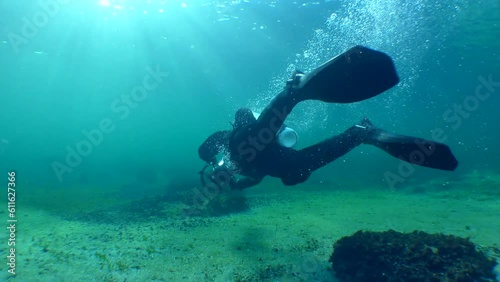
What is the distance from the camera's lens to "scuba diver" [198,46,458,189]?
165 inches

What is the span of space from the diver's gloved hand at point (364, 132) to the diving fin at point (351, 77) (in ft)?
2.37

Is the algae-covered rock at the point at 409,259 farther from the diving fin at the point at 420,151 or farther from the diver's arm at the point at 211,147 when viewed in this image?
the diver's arm at the point at 211,147

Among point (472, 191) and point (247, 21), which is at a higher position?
point (247, 21)

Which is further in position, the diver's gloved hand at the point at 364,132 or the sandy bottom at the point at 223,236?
the diver's gloved hand at the point at 364,132

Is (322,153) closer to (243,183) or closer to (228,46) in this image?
(243,183)

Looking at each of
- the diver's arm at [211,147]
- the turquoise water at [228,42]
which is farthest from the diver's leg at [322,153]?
the turquoise water at [228,42]

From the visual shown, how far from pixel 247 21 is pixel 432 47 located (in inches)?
769

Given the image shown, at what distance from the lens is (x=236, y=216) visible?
8398mm

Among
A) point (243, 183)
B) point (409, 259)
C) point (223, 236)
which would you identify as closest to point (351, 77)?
point (409, 259)

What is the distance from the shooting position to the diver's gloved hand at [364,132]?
5.09 m

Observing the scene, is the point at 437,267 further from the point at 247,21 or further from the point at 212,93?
the point at 212,93

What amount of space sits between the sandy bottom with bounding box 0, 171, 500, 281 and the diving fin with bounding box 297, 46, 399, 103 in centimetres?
303

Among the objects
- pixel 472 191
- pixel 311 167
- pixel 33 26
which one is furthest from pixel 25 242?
pixel 33 26

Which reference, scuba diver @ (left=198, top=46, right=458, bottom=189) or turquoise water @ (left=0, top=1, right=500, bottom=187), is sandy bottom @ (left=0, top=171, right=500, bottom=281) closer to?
scuba diver @ (left=198, top=46, right=458, bottom=189)
